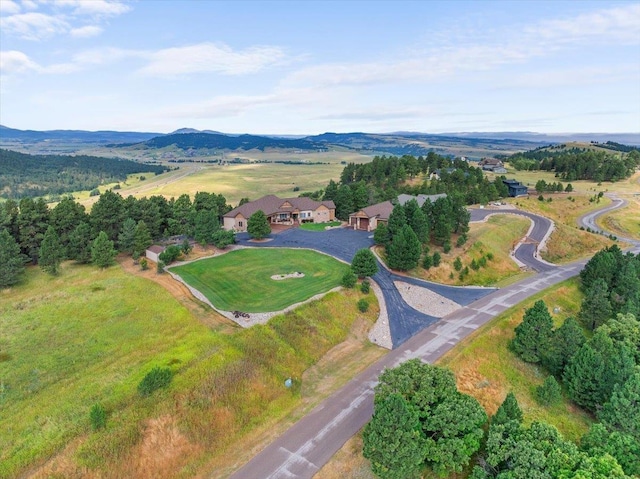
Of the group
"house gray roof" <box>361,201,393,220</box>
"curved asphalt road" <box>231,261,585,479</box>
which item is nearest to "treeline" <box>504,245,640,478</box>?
"curved asphalt road" <box>231,261,585,479</box>

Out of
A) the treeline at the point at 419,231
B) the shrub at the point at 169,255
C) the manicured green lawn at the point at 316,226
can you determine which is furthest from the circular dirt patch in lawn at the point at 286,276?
the manicured green lawn at the point at 316,226

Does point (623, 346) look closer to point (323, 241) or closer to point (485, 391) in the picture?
point (485, 391)

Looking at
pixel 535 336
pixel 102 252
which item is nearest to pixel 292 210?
pixel 102 252

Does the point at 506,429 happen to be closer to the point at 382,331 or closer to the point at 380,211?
the point at 382,331

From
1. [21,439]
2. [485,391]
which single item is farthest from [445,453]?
[21,439]

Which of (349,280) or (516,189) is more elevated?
(516,189)

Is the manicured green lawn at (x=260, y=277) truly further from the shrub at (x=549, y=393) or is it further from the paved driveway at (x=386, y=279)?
the shrub at (x=549, y=393)
